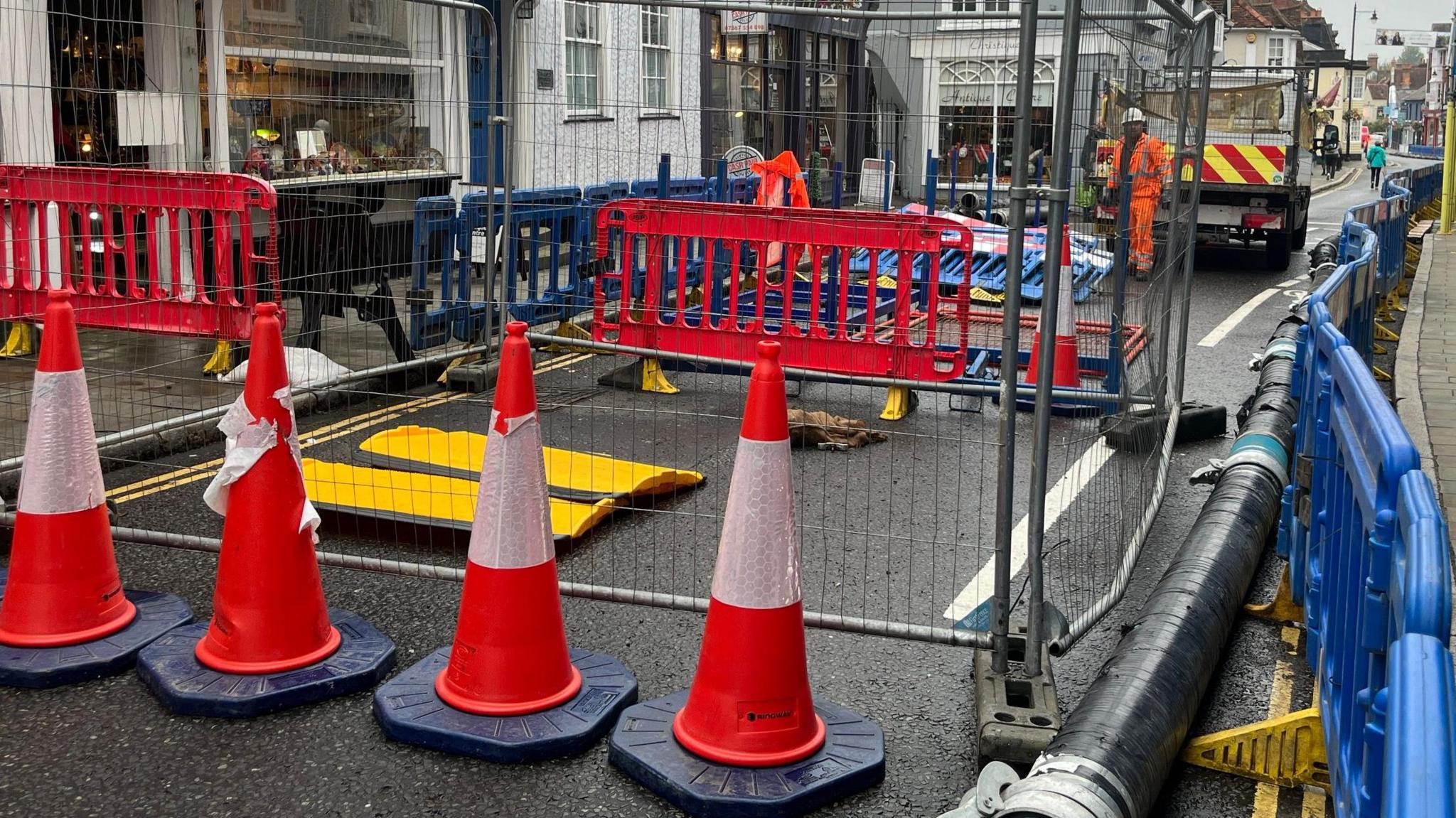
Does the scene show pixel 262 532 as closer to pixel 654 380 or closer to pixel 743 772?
pixel 743 772

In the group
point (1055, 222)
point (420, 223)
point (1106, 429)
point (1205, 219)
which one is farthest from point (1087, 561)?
point (1205, 219)

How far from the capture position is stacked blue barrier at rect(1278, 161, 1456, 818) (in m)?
1.99

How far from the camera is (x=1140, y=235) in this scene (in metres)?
5.57

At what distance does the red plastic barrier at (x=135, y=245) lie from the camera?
7598 millimetres

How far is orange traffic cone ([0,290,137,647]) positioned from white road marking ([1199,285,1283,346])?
32.3 ft

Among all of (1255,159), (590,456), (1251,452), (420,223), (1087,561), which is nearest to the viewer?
(1087,561)

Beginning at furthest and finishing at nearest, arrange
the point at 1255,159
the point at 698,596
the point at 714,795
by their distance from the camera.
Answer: the point at 1255,159 < the point at 698,596 < the point at 714,795

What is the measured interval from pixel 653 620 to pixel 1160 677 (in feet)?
6.53

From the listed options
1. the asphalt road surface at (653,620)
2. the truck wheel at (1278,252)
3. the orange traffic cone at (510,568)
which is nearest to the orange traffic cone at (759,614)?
the asphalt road surface at (653,620)

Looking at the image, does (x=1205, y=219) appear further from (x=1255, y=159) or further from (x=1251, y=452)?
(x=1251, y=452)

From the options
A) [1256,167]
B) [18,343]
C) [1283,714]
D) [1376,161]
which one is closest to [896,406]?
[1283,714]

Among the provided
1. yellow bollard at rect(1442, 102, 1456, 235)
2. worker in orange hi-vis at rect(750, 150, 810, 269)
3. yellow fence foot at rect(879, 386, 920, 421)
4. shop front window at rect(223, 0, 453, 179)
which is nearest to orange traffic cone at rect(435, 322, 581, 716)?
worker in orange hi-vis at rect(750, 150, 810, 269)

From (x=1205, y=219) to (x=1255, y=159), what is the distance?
3.33ft

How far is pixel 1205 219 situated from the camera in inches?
758
